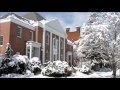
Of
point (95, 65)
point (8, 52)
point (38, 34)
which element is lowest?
point (95, 65)

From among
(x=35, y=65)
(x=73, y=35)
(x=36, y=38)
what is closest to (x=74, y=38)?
(x=73, y=35)

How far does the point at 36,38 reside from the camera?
36.6 ft

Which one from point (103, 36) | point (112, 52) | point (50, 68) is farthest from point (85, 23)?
point (50, 68)

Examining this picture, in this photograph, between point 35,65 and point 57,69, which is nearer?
point 57,69

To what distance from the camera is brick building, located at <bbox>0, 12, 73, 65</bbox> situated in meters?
10.0

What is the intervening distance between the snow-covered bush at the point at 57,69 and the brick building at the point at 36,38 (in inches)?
13.4

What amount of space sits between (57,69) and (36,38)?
Answer: 2464 millimetres

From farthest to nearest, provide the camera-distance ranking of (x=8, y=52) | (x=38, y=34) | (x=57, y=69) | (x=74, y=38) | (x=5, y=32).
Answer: (x=38, y=34) → (x=5, y=32) → (x=74, y=38) → (x=8, y=52) → (x=57, y=69)

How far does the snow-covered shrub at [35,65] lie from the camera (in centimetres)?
927

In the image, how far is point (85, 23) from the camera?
30.1 ft

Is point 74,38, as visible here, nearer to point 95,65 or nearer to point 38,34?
point 95,65
